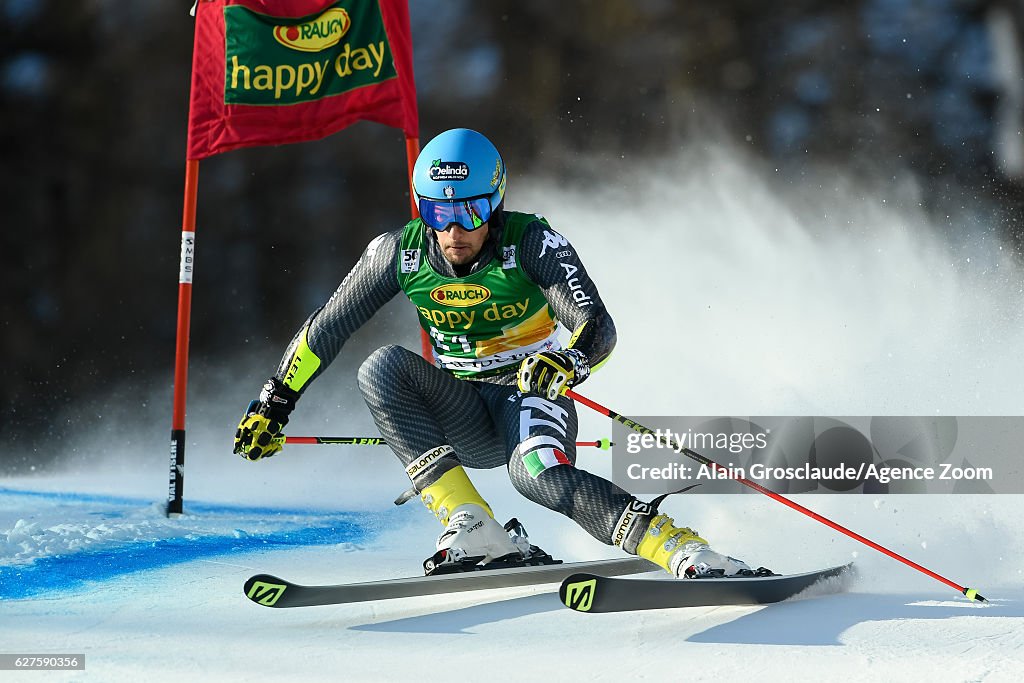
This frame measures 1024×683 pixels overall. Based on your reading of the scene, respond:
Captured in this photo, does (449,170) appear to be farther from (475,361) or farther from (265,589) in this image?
(265,589)

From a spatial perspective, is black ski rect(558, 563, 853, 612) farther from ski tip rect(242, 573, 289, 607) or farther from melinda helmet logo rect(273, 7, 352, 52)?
melinda helmet logo rect(273, 7, 352, 52)

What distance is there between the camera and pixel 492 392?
10.5 feet

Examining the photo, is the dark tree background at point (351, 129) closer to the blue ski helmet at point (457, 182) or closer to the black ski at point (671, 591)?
the blue ski helmet at point (457, 182)

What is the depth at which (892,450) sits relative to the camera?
202 inches

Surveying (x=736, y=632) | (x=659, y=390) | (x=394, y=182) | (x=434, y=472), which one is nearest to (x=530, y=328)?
(x=434, y=472)

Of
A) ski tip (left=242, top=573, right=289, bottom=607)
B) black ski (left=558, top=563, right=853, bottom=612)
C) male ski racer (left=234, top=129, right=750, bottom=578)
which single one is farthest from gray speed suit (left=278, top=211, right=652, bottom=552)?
ski tip (left=242, top=573, right=289, bottom=607)

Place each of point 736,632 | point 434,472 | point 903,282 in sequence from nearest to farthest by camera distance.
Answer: point 736,632 → point 434,472 → point 903,282

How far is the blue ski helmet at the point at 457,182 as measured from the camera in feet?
9.77

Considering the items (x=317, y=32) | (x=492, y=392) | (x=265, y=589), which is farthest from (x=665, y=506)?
(x=317, y=32)

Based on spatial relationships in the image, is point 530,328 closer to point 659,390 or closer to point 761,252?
point 659,390

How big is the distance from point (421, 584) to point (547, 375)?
67cm

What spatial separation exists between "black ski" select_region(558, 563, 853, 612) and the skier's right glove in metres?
1.11

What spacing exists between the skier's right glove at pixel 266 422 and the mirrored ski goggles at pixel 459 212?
0.71 metres

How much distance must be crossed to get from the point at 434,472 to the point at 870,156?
6377mm
